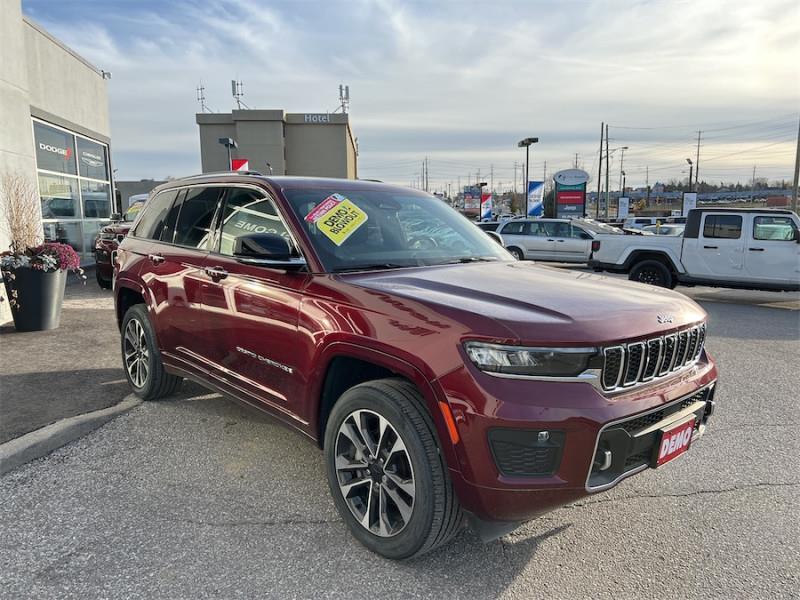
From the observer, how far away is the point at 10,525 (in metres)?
3.02

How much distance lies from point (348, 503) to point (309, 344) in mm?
837

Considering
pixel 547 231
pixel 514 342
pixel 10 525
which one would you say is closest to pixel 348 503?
pixel 514 342

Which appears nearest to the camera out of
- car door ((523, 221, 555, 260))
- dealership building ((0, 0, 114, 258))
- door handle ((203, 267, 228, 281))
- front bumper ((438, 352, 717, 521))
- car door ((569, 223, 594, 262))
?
front bumper ((438, 352, 717, 521))

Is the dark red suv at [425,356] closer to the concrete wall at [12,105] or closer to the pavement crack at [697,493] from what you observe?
the pavement crack at [697,493]

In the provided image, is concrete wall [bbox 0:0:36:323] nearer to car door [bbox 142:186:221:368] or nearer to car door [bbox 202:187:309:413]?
car door [bbox 142:186:221:368]

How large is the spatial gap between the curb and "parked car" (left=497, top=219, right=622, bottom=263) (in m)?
14.6

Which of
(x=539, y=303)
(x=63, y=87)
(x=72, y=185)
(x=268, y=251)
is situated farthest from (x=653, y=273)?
(x=63, y=87)

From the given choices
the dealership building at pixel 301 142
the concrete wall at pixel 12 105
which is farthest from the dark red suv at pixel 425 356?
the dealership building at pixel 301 142

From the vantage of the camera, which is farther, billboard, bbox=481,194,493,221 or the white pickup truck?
billboard, bbox=481,194,493,221

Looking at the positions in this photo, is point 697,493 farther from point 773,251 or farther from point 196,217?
point 773,251

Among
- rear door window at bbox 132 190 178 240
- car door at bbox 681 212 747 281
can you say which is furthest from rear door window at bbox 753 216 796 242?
rear door window at bbox 132 190 178 240

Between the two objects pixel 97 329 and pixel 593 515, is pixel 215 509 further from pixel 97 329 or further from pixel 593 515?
pixel 97 329

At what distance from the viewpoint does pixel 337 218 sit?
139 inches

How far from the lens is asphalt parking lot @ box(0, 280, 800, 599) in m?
2.58
